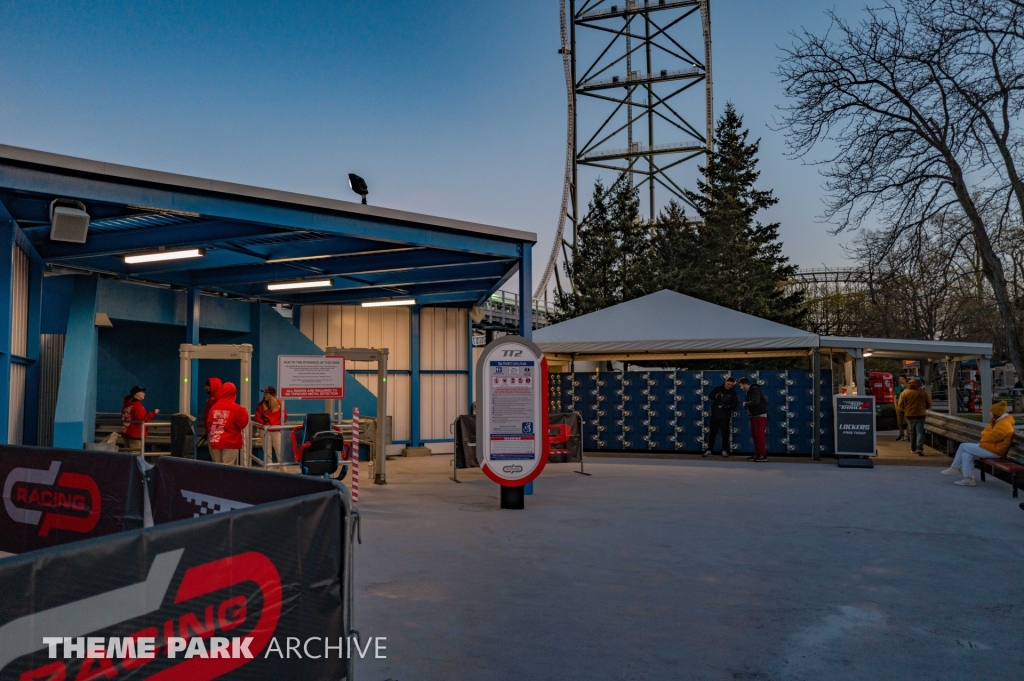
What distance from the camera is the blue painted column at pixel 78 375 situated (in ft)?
41.1

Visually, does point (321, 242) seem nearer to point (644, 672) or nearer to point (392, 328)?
point (392, 328)

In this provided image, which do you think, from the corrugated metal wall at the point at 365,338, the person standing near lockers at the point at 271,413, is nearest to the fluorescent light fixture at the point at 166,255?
the person standing near lockers at the point at 271,413

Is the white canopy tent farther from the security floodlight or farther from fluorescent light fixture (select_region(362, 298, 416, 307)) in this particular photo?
the security floodlight

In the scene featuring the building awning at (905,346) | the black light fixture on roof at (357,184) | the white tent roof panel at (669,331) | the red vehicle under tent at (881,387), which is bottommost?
the red vehicle under tent at (881,387)

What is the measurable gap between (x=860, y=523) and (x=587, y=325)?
1057cm

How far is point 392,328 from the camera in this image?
2066cm

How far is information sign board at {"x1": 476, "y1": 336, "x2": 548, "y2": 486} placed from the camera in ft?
35.8

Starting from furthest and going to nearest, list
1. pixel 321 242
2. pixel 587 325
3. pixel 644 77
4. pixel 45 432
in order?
1. pixel 644 77
2. pixel 587 325
3. pixel 45 432
4. pixel 321 242

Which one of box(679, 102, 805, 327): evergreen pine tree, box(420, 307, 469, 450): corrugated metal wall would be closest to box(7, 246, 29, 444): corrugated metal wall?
box(420, 307, 469, 450): corrugated metal wall

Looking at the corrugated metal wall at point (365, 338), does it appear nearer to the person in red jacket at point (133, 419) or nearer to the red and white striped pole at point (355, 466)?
the person in red jacket at point (133, 419)

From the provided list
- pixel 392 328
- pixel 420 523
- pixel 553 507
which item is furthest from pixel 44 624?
pixel 392 328

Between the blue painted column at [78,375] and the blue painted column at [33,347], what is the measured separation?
0.36m

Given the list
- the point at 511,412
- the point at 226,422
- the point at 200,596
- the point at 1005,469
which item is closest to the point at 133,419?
the point at 226,422

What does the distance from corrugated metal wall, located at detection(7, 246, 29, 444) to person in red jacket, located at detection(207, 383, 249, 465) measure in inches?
110
